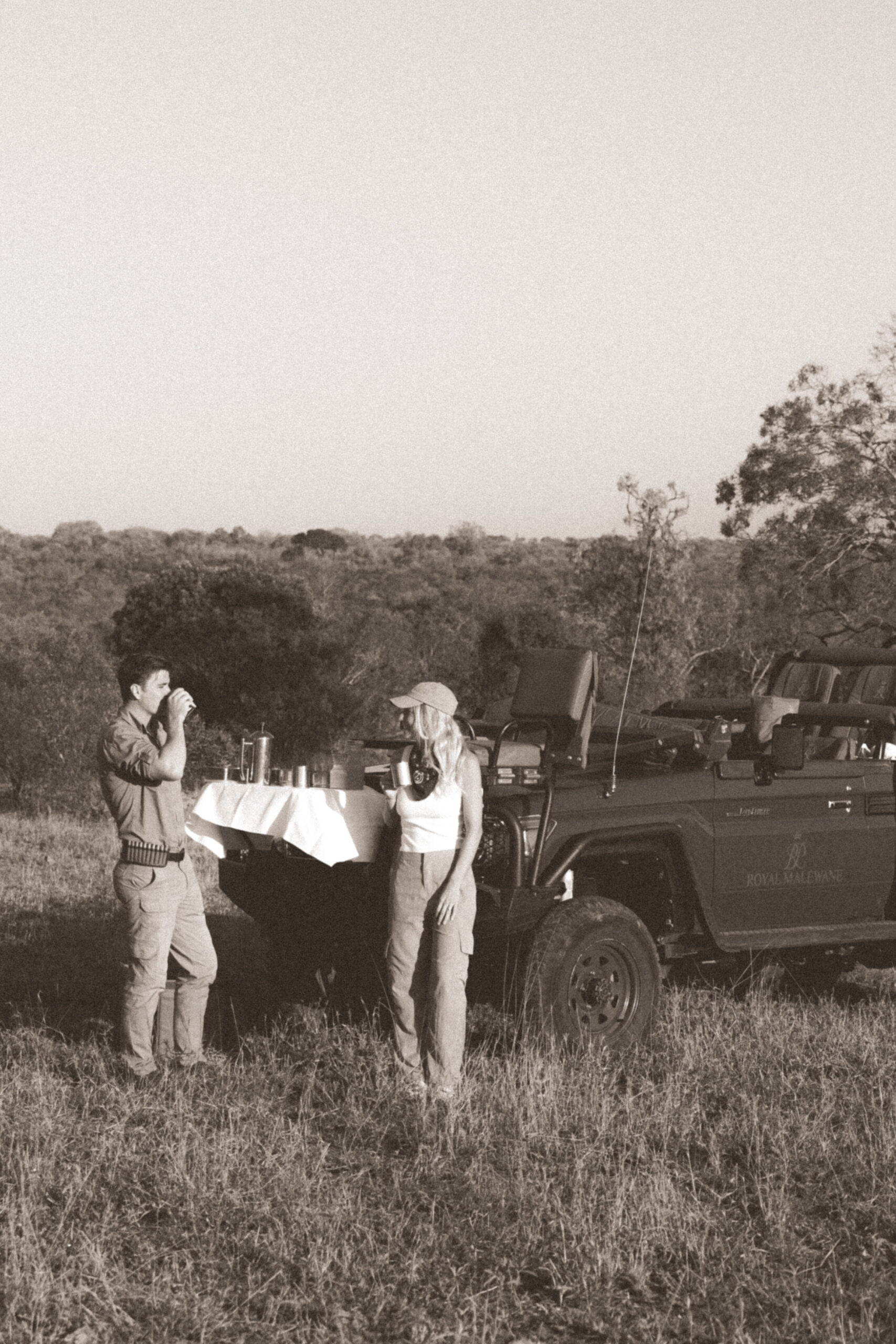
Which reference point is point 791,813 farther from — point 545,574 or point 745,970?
point 545,574

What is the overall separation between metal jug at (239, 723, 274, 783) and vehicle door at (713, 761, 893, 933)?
6.78 ft

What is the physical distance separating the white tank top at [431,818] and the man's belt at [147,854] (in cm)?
103

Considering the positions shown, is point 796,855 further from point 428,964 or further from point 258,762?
point 258,762

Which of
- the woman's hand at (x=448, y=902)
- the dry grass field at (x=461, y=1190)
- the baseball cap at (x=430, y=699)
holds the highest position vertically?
the baseball cap at (x=430, y=699)

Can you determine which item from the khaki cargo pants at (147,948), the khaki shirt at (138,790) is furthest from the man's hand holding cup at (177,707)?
the khaki cargo pants at (147,948)

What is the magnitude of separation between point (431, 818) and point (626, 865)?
1.43 meters

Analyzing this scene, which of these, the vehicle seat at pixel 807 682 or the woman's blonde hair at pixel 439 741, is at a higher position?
the vehicle seat at pixel 807 682

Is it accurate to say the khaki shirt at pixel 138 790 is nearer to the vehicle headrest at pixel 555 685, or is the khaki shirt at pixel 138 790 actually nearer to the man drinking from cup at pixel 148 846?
the man drinking from cup at pixel 148 846

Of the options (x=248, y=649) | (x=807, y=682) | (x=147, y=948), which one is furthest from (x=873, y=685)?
(x=248, y=649)

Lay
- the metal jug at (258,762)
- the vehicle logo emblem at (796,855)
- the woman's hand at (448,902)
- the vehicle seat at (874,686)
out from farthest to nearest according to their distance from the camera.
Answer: the vehicle seat at (874,686)
the vehicle logo emblem at (796,855)
the metal jug at (258,762)
the woman's hand at (448,902)

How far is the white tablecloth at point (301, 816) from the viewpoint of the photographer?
21.2 ft

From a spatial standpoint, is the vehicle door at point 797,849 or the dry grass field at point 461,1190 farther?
the vehicle door at point 797,849

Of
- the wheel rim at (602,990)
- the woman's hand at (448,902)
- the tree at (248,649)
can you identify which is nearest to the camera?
the woman's hand at (448,902)

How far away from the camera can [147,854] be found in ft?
21.2
